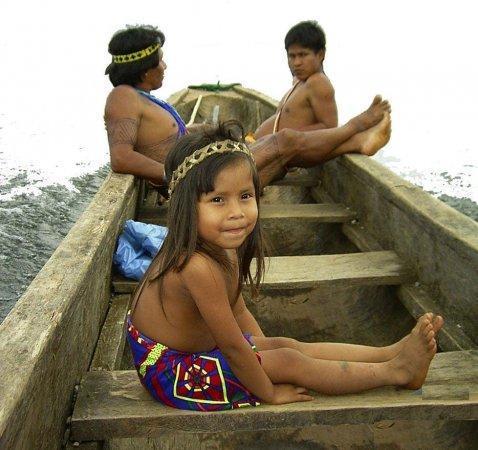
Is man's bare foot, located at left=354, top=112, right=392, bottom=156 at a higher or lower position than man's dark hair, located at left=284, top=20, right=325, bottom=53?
Result: lower

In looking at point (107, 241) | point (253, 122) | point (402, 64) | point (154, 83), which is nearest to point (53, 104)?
point (253, 122)

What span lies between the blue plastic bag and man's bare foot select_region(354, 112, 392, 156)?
5.25ft

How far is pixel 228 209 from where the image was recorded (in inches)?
61.3

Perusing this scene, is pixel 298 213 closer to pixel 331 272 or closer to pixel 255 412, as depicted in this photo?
pixel 331 272

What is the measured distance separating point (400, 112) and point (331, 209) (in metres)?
18.9

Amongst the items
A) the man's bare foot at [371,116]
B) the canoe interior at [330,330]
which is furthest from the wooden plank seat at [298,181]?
the man's bare foot at [371,116]

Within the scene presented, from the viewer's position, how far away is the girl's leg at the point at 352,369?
1.67 meters

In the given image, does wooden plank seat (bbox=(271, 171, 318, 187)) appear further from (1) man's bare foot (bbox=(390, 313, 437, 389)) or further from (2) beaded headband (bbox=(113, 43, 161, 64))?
(1) man's bare foot (bbox=(390, 313, 437, 389))

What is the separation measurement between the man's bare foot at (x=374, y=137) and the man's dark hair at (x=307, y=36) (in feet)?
3.42

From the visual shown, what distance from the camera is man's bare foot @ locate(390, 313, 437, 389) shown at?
166 centimetres

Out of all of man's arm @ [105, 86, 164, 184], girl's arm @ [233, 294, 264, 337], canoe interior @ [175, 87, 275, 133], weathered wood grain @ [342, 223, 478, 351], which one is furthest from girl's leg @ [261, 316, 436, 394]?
canoe interior @ [175, 87, 275, 133]

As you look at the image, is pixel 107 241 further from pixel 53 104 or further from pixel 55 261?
pixel 53 104

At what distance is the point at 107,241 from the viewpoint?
2355 mm

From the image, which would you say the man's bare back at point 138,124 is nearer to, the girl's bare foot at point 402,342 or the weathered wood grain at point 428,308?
the weathered wood grain at point 428,308
